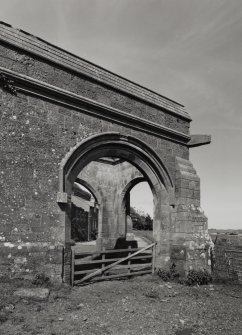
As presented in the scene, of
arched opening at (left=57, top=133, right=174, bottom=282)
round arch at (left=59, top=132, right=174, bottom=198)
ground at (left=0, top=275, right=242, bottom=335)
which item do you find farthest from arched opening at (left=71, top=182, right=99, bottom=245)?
ground at (left=0, top=275, right=242, bottom=335)

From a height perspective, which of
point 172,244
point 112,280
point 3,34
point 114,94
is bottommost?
→ point 112,280

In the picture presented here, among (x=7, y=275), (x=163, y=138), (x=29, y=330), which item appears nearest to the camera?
(x=29, y=330)

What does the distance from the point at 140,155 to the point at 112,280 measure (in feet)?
11.8

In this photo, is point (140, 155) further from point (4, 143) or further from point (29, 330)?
point (29, 330)

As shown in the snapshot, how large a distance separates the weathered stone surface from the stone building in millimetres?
631

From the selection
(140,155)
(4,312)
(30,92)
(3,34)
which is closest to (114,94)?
(140,155)

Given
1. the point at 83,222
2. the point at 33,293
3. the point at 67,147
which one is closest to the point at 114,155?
the point at 67,147

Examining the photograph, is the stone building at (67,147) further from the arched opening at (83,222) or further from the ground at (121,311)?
the arched opening at (83,222)

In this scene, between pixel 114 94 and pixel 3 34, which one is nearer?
pixel 3 34

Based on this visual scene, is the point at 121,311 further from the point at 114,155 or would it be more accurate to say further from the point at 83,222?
the point at 83,222

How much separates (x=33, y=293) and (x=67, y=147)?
11.0ft

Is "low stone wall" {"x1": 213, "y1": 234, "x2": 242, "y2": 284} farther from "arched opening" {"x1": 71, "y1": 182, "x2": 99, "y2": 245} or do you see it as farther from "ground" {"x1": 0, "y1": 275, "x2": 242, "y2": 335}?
"arched opening" {"x1": 71, "y1": 182, "x2": 99, "y2": 245}

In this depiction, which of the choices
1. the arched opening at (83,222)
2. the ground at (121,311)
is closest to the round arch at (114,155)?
the ground at (121,311)

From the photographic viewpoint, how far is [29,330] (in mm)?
4660
